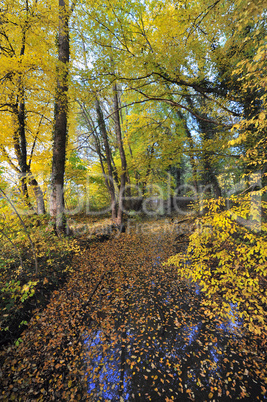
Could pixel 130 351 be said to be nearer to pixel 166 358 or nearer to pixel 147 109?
pixel 166 358

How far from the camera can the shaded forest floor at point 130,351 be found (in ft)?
8.48

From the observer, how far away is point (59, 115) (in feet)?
22.5

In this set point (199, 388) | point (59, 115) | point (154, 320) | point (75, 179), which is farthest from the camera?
point (75, 179)

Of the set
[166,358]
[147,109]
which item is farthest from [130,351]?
[147,109]

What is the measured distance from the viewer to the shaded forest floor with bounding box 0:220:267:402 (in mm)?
2586

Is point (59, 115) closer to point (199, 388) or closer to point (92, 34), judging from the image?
point (92, 34)

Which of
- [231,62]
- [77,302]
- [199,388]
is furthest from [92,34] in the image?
[199,388]

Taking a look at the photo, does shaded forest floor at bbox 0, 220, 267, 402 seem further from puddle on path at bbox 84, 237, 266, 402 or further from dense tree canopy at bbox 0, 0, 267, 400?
dense tree canopy at bbox 0, 0, 267, 400

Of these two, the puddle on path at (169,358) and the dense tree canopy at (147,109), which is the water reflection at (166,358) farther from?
the dense tree canopy at (147,109)

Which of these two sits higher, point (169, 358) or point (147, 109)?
point (147, 109)

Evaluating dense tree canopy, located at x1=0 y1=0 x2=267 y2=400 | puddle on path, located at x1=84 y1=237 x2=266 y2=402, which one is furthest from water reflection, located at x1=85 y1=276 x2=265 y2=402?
dense tree canopy, located at x1=0 y1=0 x2=267 y2=400

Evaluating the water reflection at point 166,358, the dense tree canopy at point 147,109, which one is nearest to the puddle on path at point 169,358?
the water reflection at point 166,358

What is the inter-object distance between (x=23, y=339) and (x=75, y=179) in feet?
25.9

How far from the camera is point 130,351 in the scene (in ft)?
10.5
